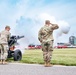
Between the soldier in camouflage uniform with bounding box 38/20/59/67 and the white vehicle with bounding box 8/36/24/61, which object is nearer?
the soldier in camouflage uniform with bounding box 38/20/59/67

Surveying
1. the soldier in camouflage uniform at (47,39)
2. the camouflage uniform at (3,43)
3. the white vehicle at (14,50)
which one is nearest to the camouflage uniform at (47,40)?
the soldier in camouflage uniform at (47,39)

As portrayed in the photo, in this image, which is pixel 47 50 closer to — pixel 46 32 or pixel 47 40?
pixel 47 40

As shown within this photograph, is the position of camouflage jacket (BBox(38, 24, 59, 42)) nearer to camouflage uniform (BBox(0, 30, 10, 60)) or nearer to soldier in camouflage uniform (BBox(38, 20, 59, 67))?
soldier in camouflage uniform (BBox(38, 20, 59, 67))

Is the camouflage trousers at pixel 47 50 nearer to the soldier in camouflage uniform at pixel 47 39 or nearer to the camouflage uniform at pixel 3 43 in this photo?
the soldier in camouflage uniform at pixel 47 39

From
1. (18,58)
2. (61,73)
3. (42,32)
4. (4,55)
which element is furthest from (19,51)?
(61,73)

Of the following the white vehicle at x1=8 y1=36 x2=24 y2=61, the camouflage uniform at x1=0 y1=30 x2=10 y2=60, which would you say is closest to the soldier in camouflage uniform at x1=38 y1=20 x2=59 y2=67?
the camouflage uniform at x1=0 y1=30 x2=10 y2=60

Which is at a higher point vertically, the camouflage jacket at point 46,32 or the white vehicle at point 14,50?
the camouflage jacket at point 46,32

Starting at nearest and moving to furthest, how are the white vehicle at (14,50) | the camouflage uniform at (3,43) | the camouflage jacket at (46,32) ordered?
the camouflage jacket at (46,32) → the camouflage uniform at (3,43) → the white vehicle at (14,50)

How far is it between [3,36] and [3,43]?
0.31 meters

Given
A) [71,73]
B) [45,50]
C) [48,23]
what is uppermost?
[48,23]

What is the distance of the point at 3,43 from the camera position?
1388cm

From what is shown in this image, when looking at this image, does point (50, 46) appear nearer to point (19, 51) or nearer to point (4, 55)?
point (4, 55)

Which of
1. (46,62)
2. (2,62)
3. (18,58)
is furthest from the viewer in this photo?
(18,58)

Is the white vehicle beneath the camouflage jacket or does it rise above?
beneath
